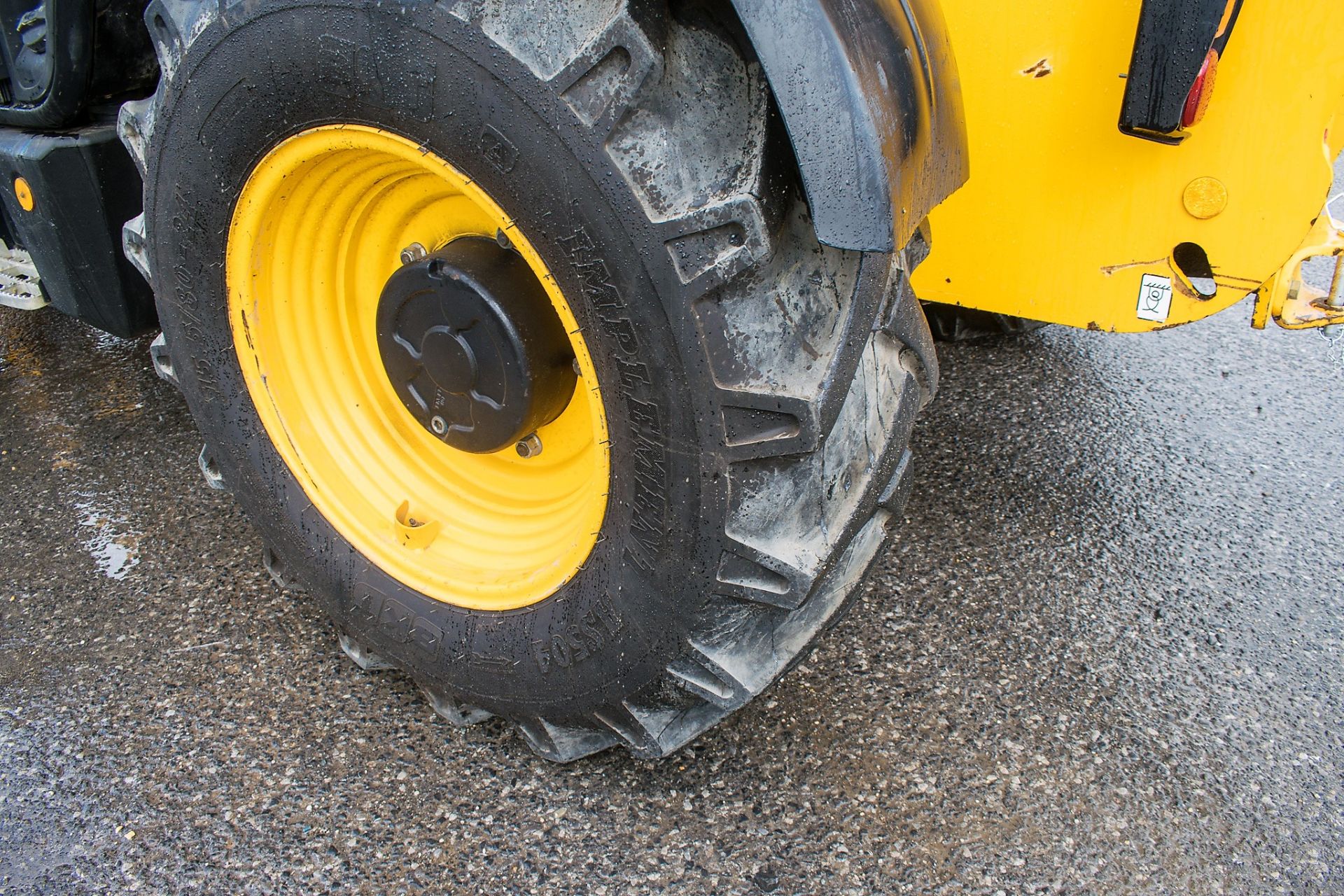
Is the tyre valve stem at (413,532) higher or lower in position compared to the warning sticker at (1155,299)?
lower

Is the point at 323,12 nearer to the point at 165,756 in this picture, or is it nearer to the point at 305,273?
the point at 305,273

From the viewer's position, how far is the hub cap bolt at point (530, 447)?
5.74 ft

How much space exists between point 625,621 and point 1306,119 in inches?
48.0

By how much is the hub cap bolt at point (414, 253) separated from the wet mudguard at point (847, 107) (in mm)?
764

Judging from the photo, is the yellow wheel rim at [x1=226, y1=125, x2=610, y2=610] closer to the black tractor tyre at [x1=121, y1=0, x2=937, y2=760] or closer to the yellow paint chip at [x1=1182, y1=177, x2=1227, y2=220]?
the black tractor tyre at [x1=121, y1=0, x2=937, y2=760]

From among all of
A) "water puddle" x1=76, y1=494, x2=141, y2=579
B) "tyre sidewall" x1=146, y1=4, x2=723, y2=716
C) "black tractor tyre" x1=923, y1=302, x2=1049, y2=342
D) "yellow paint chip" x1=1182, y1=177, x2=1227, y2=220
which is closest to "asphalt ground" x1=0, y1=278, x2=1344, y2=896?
"water puddle" x1=76, y1=494, x2=141, y2=579

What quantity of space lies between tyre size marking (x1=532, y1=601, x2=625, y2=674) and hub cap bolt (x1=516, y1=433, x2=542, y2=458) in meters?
0.34

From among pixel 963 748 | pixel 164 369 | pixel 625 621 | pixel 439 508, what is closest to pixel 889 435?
pixel 625 621

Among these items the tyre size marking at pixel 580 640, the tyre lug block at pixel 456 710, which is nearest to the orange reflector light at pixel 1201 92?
the tyre size marking at pixel 580 640

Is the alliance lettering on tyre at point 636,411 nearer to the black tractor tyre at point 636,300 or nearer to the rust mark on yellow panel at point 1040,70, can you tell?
the black tractor tyre at point 636,300

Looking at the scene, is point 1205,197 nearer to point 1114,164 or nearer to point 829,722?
point 1114,164

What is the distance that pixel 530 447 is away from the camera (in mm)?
1759

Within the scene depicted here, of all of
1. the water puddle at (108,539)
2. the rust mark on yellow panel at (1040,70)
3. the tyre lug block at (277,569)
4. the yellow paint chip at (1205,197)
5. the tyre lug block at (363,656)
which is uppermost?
the rust mark on yellow panel at (1040,70)

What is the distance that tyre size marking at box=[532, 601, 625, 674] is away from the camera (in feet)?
4.93
